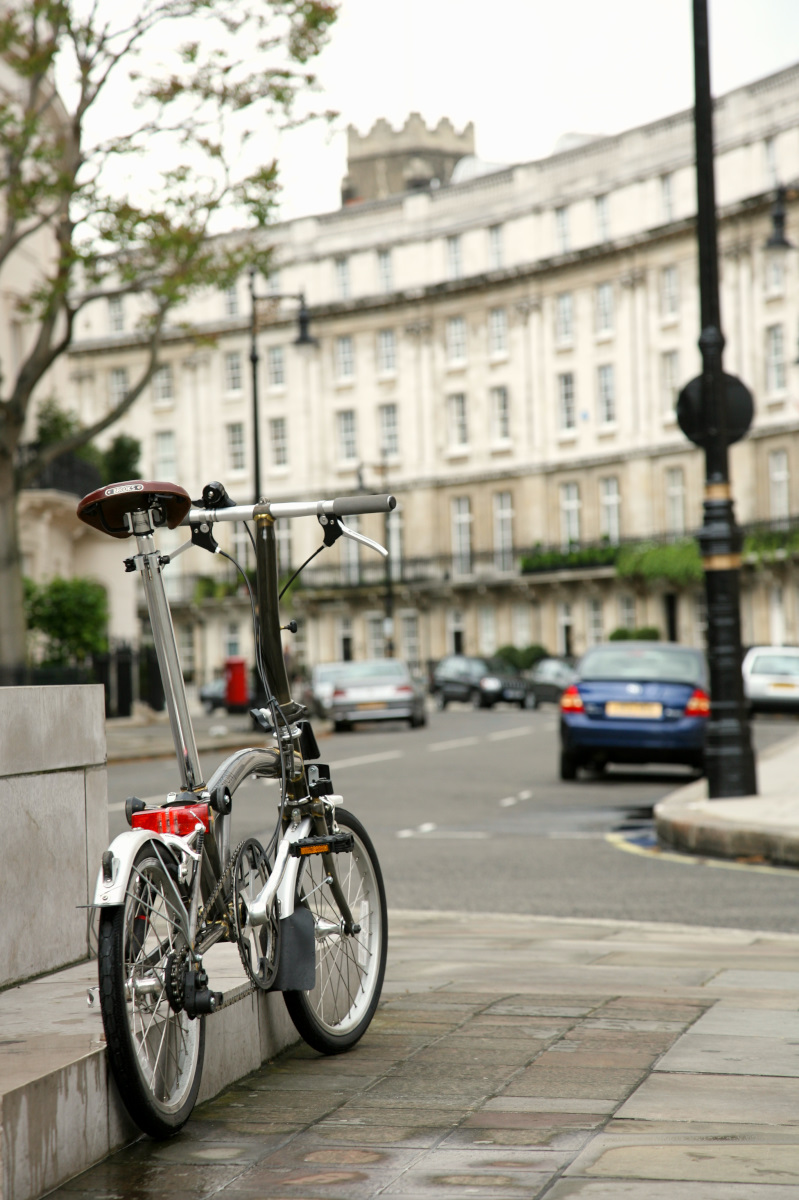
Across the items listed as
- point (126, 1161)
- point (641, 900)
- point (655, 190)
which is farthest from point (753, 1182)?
point (655, 190)

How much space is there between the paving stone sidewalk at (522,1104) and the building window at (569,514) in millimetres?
61523

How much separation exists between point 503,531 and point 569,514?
3977 mm

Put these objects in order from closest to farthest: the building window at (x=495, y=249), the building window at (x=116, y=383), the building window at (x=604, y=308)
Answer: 1. the building window at (x=604, y=308)
2. the building window at (x=495, y=249)
3. the building window at (x=116, y=383)

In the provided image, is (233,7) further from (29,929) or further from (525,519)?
(525,519)

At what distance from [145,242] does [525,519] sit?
158 ft

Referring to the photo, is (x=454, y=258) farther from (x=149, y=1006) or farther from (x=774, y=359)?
(x=149, y=1006)

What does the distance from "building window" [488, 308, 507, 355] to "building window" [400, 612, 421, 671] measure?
1251 centimetres

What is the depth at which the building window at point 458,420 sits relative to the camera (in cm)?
7106

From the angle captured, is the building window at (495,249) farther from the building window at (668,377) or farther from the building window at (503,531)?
the building window at (668,377)

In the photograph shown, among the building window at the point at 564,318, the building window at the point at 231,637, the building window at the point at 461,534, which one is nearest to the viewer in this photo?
the building window at the point at 564,318

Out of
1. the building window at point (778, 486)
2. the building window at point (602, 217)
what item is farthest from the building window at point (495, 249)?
the building window at point (778, 486)

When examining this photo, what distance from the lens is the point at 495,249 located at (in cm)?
7056

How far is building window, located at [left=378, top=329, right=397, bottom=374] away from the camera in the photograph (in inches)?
2913

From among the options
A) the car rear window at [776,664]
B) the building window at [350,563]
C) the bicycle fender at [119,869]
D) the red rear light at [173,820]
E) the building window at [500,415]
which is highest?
the building window at [500,415]
